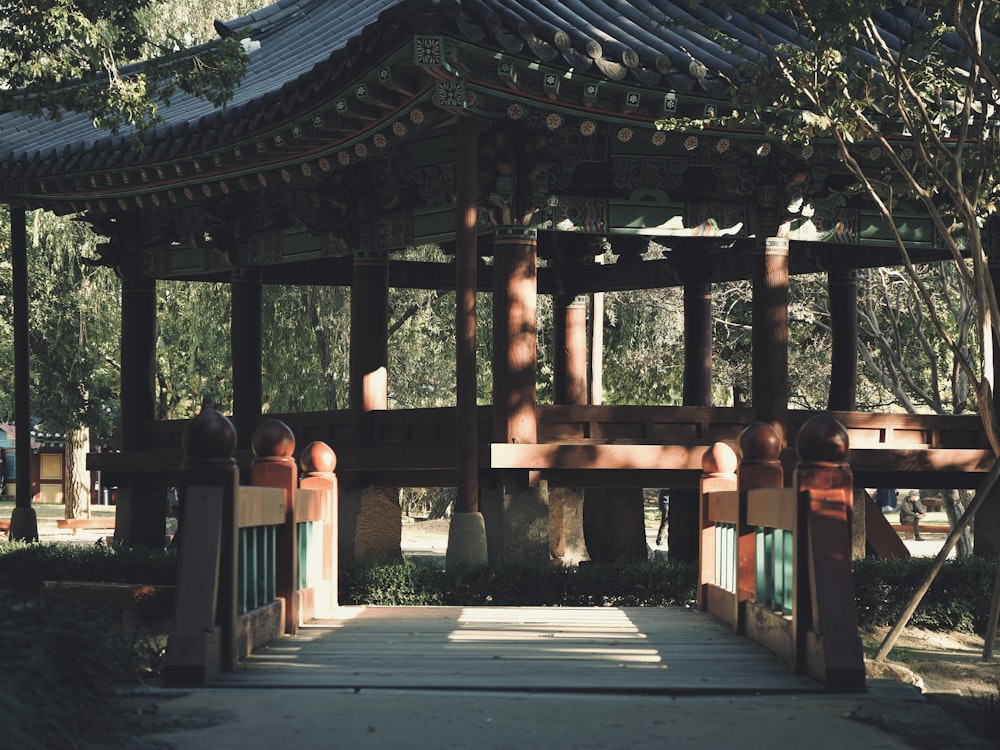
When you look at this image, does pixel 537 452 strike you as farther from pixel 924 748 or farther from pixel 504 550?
pixel 924 748

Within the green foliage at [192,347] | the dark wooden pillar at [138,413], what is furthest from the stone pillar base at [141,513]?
Answer: the green foliage at [192,347]

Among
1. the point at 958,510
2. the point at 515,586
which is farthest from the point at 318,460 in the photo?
the point at 958,510

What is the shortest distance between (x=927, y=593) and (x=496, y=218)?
5.14m

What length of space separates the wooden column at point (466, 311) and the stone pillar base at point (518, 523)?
815 millimetres

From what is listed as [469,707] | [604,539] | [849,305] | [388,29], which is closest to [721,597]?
[469,707]

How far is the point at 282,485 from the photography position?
6957 mm

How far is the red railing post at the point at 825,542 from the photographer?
17.6 ft

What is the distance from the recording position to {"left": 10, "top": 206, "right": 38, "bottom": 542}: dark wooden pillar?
16.7 meters

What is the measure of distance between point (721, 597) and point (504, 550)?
5.00 m

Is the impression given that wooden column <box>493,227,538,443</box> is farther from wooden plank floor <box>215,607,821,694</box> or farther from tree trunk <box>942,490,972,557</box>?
tree trunk <box>942,490,972,557</box>

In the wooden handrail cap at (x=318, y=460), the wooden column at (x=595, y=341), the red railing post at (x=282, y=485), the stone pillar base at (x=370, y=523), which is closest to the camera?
the red railing post at (x=282, y=485)

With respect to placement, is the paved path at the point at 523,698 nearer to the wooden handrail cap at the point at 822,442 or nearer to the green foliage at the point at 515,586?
the wooden handrail cap at the point at 822,442

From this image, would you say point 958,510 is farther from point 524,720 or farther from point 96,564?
point 524,720

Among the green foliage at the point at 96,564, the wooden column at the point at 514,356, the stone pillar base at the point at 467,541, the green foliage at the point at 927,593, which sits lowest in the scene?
the green foliage at the point at 927,593
